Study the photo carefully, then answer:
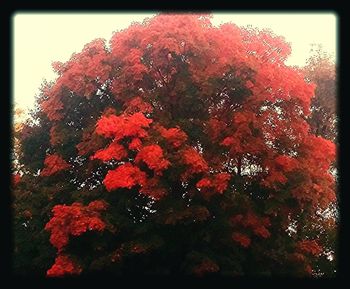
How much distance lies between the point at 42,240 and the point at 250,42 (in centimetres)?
1199

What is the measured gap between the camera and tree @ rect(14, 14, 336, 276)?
581 inches

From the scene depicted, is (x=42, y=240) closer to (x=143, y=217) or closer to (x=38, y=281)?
(x=143, y=217)

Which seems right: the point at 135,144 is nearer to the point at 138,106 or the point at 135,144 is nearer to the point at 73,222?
the point at 138,106

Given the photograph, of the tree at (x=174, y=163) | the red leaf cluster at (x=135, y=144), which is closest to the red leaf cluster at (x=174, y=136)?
the tree at (x=174, y=163)

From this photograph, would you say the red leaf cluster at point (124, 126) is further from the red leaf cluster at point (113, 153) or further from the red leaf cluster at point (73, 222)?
the red leaf cluster at point (73, 222)

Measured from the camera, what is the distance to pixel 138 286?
4.50 metres

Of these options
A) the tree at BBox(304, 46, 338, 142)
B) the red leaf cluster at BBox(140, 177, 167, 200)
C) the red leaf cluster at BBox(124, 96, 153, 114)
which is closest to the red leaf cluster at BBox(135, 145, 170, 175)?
the red leaf cluster at BBox(140, 177, 167, 200)

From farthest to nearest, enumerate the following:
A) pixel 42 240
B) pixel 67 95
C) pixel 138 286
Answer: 1. pixel 67 95
2. pixel 42 240
3. pixel 138 286

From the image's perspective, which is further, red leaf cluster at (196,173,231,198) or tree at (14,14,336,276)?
tree at (14,14,336,276)

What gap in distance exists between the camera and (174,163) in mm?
14344

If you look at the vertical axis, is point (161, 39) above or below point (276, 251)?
above

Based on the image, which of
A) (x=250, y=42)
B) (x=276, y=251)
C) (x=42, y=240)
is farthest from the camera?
(x=250, y=42)

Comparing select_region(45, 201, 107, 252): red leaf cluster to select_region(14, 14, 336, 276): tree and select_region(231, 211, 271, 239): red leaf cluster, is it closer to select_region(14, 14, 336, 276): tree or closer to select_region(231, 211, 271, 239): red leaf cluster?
select_region(14, 14, 336, 276): tree

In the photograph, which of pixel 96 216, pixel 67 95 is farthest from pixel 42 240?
pixel 67 95
